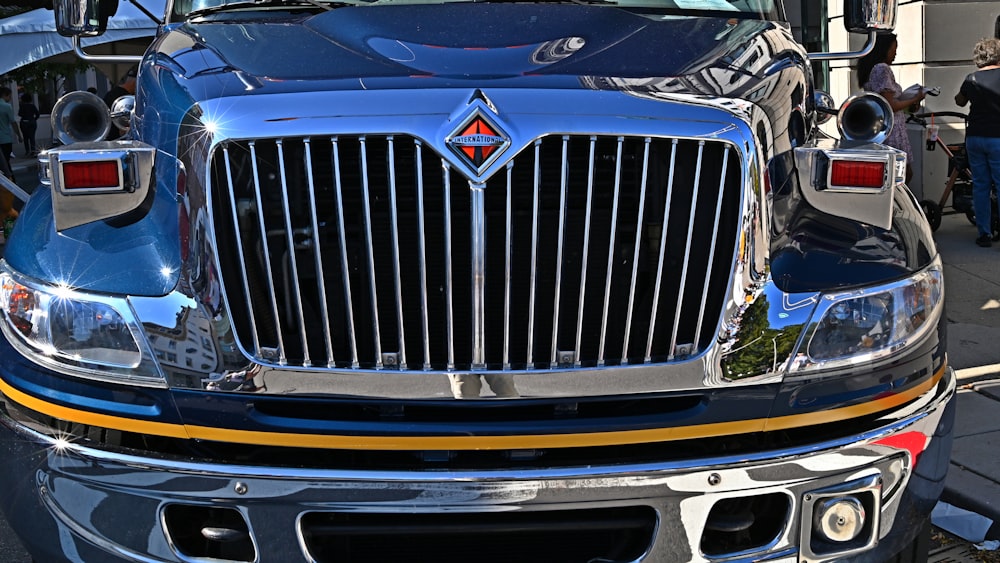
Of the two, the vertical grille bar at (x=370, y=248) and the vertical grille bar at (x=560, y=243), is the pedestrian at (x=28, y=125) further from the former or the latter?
the vertical grille bar at (x=560, y=243)

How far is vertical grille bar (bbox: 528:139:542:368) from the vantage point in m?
2.44

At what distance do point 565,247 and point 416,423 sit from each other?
0.54 meters

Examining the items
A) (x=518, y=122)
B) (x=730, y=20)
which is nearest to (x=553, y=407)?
(x=518, y=122)

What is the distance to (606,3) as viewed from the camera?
133 inches

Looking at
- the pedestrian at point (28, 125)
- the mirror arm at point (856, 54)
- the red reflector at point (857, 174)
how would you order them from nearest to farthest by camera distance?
the red reflector at point (857, 174)
the mirror arm at point (856, 54)
the pedestrian at point (28, 125)

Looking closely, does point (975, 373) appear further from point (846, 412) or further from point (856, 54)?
point (846, 412)

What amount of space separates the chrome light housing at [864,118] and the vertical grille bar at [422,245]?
150cm

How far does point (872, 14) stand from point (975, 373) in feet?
10.3

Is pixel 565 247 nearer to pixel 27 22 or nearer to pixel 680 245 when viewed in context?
pixel 680 245

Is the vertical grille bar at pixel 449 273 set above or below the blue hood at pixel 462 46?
below

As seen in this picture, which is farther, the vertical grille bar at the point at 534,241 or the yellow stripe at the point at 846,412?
the yellow stripe at the point at 846,412

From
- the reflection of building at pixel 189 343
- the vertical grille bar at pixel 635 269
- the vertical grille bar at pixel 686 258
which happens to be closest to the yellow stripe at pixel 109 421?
the reflection of building at pixel 189 343

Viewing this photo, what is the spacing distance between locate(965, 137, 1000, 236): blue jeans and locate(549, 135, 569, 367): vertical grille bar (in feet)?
27.9

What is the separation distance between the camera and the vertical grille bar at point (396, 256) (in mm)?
2408
